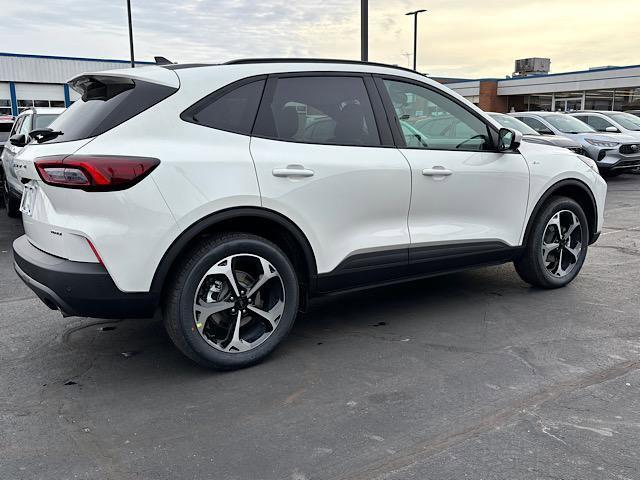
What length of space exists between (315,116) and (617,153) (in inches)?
475

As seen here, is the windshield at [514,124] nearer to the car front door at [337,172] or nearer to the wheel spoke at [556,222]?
the wheel spoke at [556,222]

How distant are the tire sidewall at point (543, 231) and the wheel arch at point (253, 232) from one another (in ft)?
7.22

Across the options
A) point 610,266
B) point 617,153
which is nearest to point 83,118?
point 610,266

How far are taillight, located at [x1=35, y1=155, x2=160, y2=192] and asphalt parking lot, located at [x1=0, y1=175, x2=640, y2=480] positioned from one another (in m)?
1.17

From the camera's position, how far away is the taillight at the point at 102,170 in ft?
10.3

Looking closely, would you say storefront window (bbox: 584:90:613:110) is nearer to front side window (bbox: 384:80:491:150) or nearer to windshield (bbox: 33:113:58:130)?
windshield (bbox: 33:113:58:130)

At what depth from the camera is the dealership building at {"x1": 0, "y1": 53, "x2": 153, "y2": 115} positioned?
45000 mm

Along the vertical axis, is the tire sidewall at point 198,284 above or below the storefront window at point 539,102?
below

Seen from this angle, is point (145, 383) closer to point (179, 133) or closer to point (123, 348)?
point (123, 348)

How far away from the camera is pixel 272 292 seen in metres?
3.76

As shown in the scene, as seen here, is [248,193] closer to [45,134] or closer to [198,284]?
[198,284]

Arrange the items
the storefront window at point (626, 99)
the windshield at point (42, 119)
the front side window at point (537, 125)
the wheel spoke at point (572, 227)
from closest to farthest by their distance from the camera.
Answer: the wheel spoke at point (572, 227), the windshield at point (42, 119), the front side window at point (537, 125), the storefront window at point (626, 99)

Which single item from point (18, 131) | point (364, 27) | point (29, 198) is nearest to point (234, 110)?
point (29, 198)

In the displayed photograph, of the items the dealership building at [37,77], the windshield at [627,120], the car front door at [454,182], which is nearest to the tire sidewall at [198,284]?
the car front door at [454,182]
